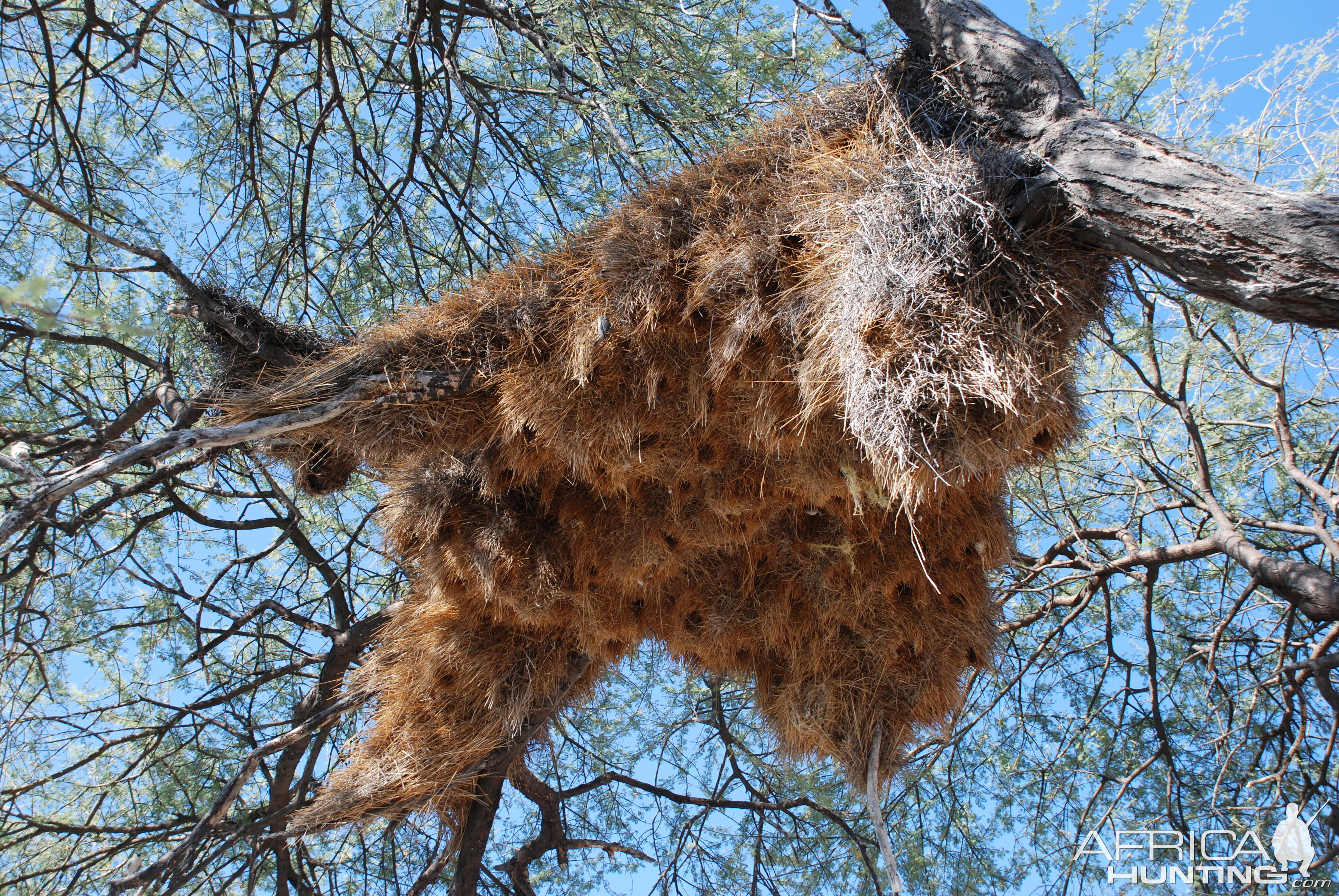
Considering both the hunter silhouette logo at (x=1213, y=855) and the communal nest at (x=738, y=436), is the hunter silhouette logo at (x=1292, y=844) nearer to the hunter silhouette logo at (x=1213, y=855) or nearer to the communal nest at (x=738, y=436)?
the hunter silhouette logo at (x=1213, y=855)

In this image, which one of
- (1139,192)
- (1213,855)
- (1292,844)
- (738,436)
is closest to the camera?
(1139,192)

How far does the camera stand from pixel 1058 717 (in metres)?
4.33

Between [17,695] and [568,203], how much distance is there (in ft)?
10.3

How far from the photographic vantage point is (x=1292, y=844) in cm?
344

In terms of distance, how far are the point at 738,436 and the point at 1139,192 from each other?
1199 millimetres

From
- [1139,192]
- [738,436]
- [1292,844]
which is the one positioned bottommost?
[1292,844]

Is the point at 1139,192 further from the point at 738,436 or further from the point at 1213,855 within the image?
the point at 1213,855

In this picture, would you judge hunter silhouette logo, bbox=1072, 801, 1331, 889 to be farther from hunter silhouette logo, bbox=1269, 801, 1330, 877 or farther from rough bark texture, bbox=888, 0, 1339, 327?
rough bark texture, bbox=888, 0, 1339, 327

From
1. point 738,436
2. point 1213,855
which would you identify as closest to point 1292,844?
point 1213,855

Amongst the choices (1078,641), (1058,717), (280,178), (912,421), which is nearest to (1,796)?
(280,178)

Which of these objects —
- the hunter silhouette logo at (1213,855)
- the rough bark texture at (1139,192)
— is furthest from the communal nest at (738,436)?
the hunter silhouette logo at (1213,855)

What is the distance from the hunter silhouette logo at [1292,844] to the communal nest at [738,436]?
1.42m

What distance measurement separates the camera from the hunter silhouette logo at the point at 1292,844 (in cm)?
341

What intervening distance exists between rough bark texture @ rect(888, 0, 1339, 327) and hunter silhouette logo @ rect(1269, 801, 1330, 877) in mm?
2584
